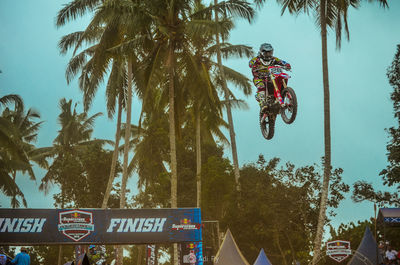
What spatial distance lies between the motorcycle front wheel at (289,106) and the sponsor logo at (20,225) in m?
15.2

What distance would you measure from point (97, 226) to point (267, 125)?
44.2 feet

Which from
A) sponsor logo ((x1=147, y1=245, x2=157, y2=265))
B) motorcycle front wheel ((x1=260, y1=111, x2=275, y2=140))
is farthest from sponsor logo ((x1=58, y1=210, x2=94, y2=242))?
motorcycle front wheel ((x1=260, y1=111, x2=275, y2=140))

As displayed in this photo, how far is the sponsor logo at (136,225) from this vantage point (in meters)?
23.2

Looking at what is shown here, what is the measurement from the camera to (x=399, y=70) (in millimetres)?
34562

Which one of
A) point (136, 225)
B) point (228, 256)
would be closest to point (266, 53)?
point (136, 225)

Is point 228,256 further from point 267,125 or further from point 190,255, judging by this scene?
point 267,125

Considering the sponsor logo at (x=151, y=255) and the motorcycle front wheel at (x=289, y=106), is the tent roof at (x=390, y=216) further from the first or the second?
the motorcycle front wheel at (x=289, y=106)

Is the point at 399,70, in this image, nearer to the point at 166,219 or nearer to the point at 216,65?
the point at 216,65

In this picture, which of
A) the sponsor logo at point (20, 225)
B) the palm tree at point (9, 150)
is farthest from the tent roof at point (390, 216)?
the palm tree at point (9, 150)

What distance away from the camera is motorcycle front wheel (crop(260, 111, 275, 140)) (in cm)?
1095

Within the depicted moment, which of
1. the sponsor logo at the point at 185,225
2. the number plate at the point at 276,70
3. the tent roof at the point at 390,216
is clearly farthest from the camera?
the tent roof at the point at 390,216

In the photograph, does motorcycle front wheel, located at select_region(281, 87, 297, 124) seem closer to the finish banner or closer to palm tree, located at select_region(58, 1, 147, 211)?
the finish banner

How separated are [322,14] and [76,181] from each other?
3102cm

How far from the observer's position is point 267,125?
37.4ft
